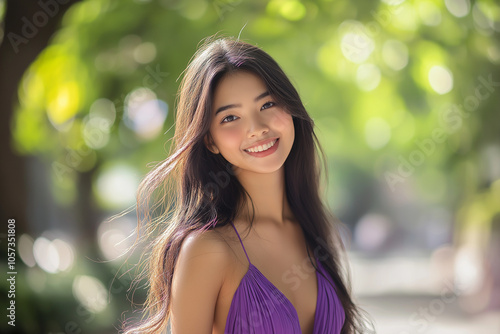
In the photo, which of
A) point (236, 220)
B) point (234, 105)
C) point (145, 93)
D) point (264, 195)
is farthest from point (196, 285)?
point (145, 93)

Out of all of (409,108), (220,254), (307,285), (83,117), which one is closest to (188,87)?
(220,254)

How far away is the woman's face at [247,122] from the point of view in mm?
1866

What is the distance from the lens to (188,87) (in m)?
1.98

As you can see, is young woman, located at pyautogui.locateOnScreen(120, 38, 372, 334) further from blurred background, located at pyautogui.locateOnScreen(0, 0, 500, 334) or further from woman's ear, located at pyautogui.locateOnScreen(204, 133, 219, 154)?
blurred background, located at pyautogui.locateOnScreen(0, 0, 500, 334)

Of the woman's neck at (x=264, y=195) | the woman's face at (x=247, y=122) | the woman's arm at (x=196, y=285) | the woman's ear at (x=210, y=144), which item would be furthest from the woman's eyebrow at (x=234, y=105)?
the woman's arm at (x=196, y=285)

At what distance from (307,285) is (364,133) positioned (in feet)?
13.0

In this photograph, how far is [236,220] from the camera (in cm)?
200

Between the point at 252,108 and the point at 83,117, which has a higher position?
the point at 83,117

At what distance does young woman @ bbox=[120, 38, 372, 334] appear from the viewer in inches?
70.0

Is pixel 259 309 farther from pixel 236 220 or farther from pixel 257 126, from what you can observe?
pixel 257 126

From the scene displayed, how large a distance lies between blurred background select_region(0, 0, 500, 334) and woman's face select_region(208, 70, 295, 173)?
5.57 feet

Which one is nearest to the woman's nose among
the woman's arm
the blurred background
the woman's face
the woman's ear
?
the woman's face

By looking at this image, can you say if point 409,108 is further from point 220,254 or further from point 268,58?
point 220,254

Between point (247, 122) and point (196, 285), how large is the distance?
558 millimetres
